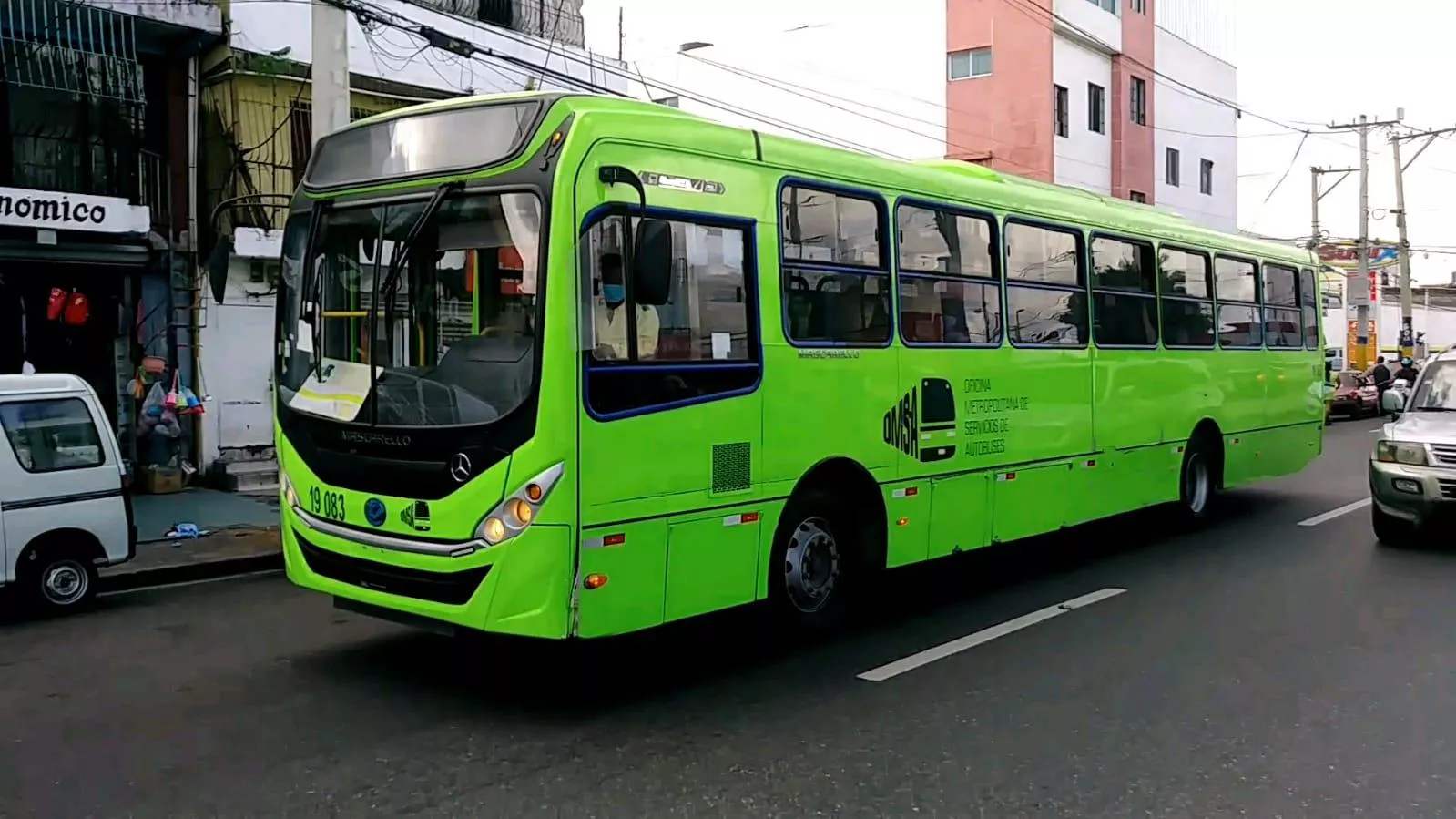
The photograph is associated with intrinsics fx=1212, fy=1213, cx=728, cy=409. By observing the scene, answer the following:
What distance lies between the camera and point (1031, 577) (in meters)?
9.51

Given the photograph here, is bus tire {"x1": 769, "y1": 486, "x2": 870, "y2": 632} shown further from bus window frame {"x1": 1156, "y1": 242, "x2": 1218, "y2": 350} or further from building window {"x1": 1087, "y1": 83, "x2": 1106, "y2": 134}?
building window {"x1": 1087, "y1": 83, "x2": 1106, "y2": 134}

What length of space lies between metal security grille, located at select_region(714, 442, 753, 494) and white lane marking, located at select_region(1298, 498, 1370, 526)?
7.90 meters

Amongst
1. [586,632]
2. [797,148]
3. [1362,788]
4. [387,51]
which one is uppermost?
[387,51]

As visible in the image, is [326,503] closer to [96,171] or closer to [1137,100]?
[96,171]

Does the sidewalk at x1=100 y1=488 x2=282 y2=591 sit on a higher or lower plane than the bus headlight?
lower

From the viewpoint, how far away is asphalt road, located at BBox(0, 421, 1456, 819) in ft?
16.0

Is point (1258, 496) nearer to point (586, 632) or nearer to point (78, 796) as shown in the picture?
point (586, 632)

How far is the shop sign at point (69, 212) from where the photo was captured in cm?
1345

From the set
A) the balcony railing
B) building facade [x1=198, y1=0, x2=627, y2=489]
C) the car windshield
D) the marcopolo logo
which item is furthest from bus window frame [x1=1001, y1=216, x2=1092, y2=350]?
the balcony railing

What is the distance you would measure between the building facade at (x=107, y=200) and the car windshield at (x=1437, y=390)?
13.6 meters

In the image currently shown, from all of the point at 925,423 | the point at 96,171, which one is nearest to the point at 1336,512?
the point at 925,423


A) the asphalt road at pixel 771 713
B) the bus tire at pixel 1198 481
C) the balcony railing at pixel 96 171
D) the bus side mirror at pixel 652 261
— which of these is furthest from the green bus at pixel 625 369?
the balcony railing at pixel 96 171

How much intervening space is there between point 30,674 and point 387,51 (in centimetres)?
1220

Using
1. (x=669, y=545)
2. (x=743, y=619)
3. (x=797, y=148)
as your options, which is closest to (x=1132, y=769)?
(x=669, y=545)
